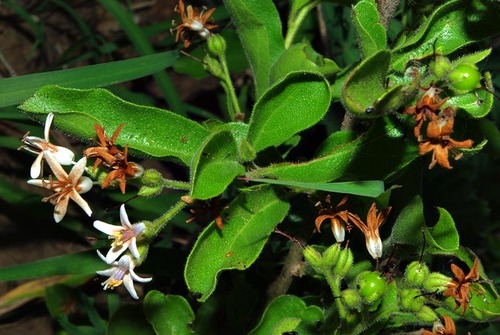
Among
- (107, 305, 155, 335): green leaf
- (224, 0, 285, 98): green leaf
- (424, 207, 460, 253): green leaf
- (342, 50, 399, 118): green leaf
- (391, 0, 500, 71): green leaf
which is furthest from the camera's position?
(107, 305, 155, 335): green leaf

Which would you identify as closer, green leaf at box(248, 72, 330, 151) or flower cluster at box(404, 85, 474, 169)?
flower cluster at box(404, 85, 474, 169)

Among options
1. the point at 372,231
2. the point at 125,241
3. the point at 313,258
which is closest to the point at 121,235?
the point at 125,241

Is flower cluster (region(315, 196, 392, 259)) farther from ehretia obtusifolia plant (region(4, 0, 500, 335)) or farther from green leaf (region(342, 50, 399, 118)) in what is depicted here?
green leaf (region(342, 50, 399, 118))

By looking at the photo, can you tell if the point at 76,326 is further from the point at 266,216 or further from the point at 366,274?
the point at 366,274

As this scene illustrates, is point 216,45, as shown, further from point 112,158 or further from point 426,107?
point 426,107

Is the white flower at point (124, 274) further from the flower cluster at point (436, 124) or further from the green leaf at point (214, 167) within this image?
the flower cluster at point (436, 124)

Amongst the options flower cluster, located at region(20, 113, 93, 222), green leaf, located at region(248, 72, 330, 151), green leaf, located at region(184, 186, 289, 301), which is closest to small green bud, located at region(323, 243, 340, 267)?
green leaf, located at region(184, 186, 289, 301)

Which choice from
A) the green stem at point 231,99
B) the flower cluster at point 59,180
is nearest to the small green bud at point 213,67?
the green stem at point 231,99
